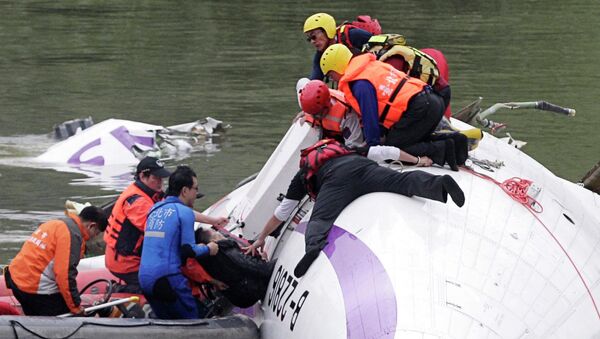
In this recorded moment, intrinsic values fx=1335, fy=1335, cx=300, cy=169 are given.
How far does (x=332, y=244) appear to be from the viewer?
29.4 feet

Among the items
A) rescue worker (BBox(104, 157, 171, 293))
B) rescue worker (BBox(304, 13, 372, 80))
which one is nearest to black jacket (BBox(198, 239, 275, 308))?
rescue worker (BBox(104, 157, 171, 293))

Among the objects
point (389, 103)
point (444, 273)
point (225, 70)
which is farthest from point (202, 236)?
point (225, 70)

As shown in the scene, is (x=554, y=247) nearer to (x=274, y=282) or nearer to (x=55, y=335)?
(x=274, y=282)

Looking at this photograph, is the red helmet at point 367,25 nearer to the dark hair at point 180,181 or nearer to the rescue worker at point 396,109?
the rescue worker at point 396,109

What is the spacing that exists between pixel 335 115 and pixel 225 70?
16974mm

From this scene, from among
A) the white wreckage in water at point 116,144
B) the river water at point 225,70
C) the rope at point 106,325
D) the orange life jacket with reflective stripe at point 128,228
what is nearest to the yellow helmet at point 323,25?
the orange life jacket with reflective stripe at point 128,228

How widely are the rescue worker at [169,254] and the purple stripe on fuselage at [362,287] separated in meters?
1.45

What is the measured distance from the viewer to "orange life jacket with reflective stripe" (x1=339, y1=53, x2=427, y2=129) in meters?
9.92

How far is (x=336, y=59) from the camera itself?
412 inches

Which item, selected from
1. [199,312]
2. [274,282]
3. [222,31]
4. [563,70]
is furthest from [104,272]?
[222,31]

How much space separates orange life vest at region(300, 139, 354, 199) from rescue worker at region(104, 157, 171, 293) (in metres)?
1.55

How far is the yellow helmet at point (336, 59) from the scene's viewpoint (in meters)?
10.5

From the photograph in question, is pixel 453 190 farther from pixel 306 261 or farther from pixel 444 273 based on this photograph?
pixel 306 261

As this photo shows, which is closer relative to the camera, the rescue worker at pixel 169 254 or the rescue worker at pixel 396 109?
the rescue worker at pixel 396 109
